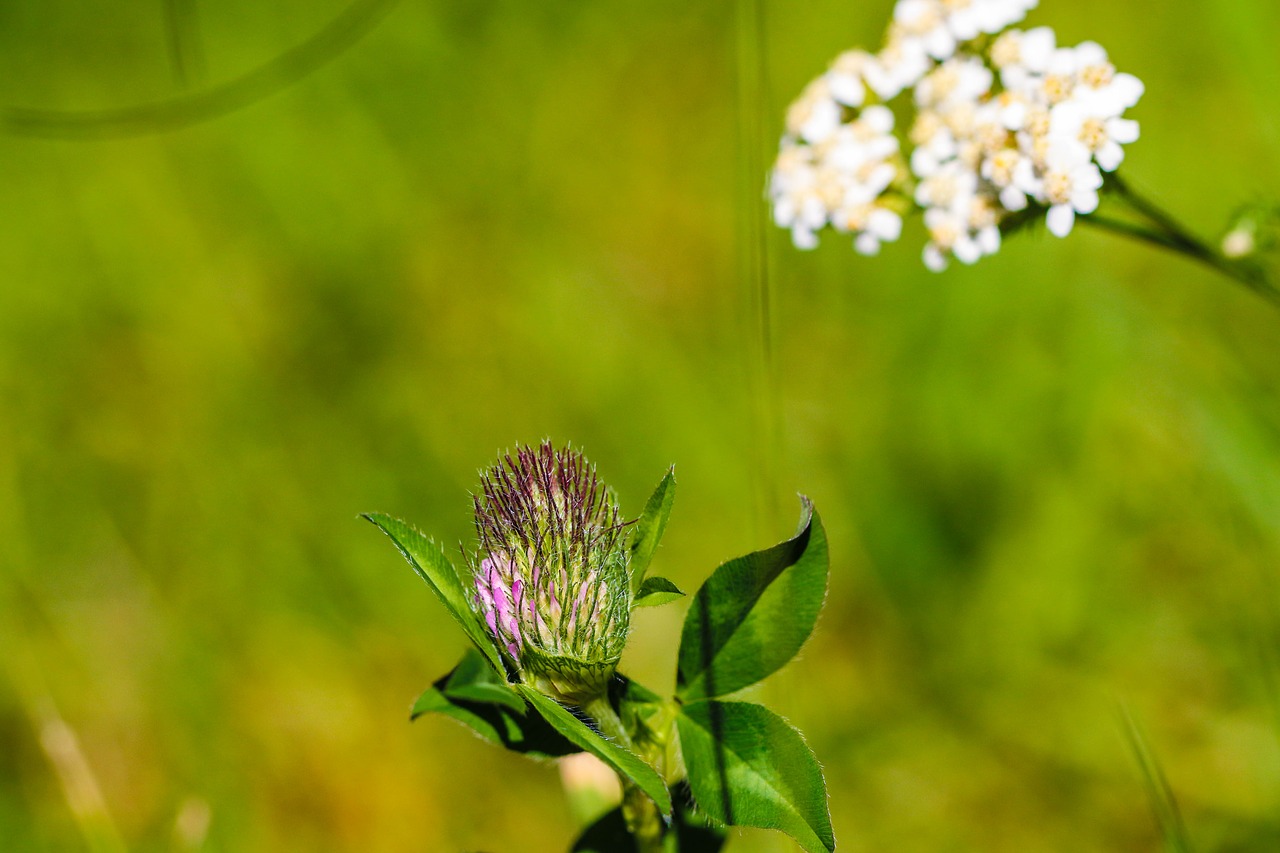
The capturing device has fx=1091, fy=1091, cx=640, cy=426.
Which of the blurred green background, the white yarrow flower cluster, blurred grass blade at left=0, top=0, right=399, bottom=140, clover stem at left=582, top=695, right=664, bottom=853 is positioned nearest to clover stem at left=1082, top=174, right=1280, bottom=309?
the white yarrow flower cluster

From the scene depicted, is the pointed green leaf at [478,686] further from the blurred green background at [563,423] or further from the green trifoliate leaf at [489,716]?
the blurred green background at [563,423]

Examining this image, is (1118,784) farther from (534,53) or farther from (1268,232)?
(534,53)

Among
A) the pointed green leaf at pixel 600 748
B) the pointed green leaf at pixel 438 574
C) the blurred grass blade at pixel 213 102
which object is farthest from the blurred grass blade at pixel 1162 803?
the blurred grass blade at pixel 213 102

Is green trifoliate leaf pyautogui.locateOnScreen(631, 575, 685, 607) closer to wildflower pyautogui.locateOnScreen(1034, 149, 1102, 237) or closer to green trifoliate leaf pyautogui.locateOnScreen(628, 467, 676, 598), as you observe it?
green trifoliate leaf pyautogui.locateOnScreen(628, 467, 676, 598)

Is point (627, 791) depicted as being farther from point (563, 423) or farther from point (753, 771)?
point (563, 423)


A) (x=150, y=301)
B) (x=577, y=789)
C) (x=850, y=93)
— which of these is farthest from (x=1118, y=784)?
(x=150, y=301)

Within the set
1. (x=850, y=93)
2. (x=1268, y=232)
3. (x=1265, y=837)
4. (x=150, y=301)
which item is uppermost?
(x=150, y=301)

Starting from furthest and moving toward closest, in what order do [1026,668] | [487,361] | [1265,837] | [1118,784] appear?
[487,361] → [1026,668] → [1118,784] → [1265,837]
